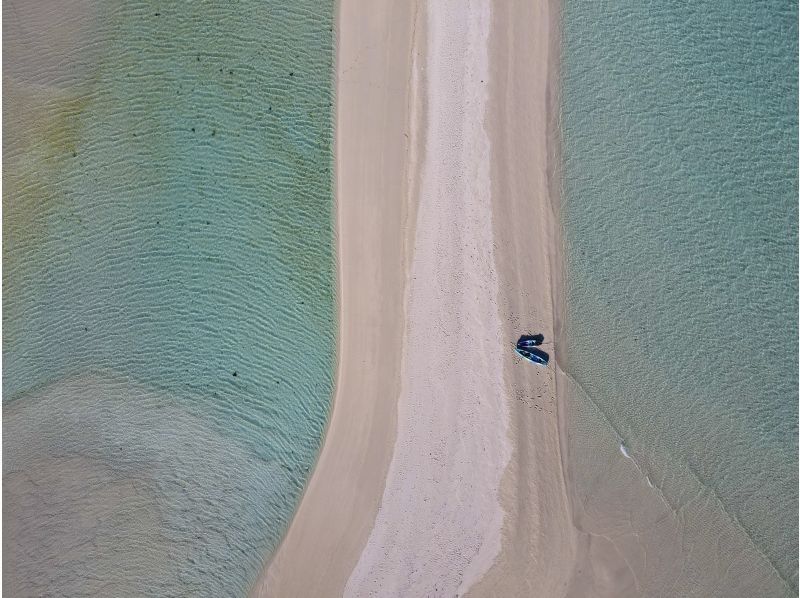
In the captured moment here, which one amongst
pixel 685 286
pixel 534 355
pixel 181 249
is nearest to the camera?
pixel 534 355

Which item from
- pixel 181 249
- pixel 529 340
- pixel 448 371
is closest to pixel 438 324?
pixel 448 371

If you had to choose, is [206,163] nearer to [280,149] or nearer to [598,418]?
[280,149]

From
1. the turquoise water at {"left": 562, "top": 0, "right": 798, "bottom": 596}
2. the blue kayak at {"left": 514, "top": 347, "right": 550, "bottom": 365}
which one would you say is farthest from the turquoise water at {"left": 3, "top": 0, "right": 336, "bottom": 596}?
the turquoise water at {"left": 562, "top": 0, "right": 798, "bottom": 596}

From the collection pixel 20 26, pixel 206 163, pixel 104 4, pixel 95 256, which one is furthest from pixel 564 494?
pixel 20 26

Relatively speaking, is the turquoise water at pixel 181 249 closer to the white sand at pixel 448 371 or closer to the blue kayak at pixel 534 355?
the white sand at pixel 448 371

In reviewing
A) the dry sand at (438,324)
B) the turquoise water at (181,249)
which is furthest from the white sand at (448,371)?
the turquoise water at (181,249)

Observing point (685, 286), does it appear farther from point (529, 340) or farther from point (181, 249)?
point (181, 249)
